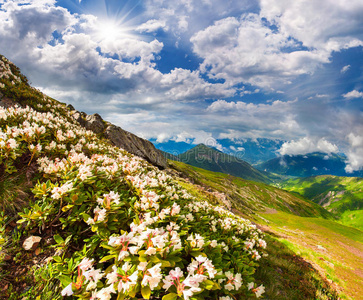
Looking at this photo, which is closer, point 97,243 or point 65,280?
point 65,280

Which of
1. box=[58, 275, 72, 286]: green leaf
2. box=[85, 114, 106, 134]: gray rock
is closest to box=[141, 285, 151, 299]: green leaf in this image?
box=[58, 275, 72, 286]: green leaf

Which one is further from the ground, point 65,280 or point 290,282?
point 65,280

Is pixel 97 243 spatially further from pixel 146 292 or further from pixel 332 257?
pixel 332 257

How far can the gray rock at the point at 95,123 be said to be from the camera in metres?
25.2

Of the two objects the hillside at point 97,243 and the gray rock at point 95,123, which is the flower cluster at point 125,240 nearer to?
the hillside at point 97,243

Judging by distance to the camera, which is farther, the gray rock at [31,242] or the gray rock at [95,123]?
the gray rock at [95,123]

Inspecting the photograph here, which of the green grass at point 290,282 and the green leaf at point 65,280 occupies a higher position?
the green leaf at point 65,280

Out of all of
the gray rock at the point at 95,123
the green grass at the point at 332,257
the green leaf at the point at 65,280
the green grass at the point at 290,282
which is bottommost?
the green grass at the point at 332,257

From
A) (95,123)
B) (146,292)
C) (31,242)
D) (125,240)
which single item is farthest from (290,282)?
(95,123)

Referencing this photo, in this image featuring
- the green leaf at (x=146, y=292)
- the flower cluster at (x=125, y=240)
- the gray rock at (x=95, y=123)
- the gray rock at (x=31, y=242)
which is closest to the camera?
the green leaf at (x=146, y=292)

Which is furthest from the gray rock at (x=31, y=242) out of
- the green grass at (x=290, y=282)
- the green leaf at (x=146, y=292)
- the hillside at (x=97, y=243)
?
the green grass at (x=290, y=282)

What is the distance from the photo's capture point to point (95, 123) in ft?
86.1

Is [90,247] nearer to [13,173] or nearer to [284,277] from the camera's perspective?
[13,173]

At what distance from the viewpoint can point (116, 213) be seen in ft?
12.8
